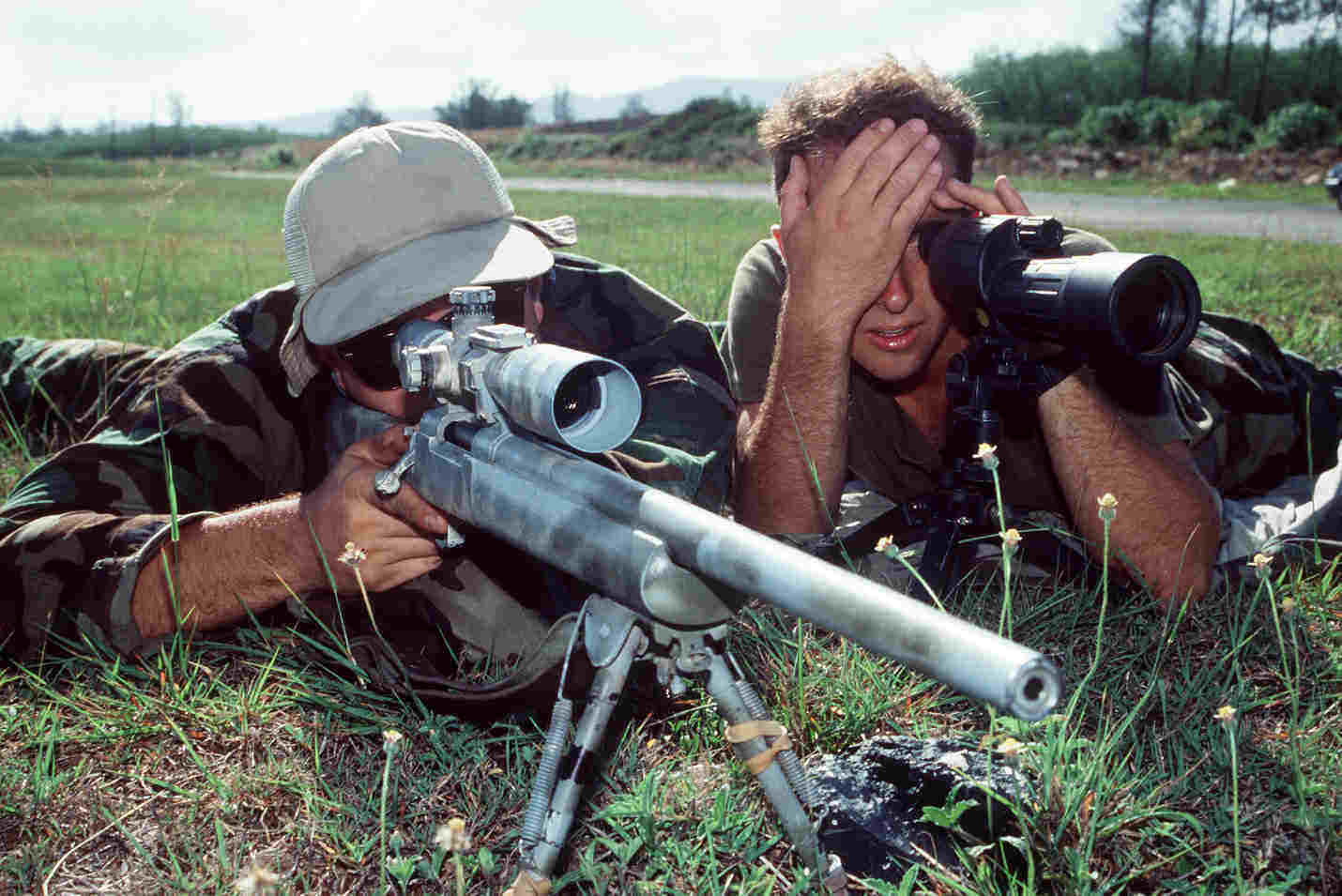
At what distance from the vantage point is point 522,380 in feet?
4.93

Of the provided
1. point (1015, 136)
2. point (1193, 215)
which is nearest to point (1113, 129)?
point (1015, 136)

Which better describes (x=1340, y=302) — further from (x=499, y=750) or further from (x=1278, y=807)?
(x=499, y=750)

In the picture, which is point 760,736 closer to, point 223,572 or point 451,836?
point 451,836

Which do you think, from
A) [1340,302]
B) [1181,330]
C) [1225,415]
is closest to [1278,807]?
[1181,330]

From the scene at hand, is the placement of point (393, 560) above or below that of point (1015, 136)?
below

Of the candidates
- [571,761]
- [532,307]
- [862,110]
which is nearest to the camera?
[571,761]

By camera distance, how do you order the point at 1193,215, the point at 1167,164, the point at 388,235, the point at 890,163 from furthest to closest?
the point at 1167,164
the point at 1193,215
the point at 890,163
the point at 388,235

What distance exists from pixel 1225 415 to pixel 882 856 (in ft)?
7.38

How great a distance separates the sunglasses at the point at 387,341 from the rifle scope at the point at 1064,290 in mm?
910

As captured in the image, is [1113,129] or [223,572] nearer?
[223,572]

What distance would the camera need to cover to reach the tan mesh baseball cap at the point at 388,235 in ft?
6.94

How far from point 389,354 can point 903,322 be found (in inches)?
52.6

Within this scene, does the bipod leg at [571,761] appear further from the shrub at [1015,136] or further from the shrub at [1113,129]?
the shrub at [1113,129]

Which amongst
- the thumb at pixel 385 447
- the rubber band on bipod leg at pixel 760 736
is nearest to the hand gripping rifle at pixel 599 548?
the rubber band on bipod leg at pixel 760 736
